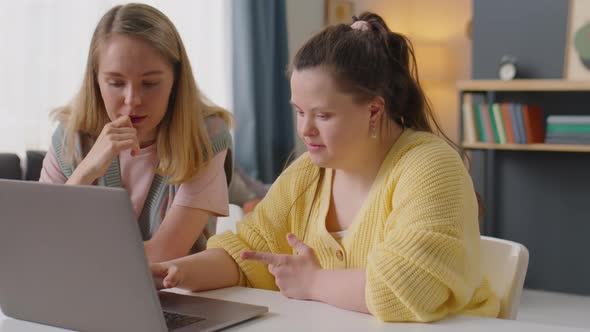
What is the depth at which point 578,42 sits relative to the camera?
3.79m

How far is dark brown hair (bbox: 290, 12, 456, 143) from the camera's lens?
134 cm

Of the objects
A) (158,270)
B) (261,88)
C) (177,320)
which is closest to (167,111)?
(158,270)

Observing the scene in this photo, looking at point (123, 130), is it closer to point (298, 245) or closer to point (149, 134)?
point (149, 134)

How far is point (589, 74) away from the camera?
149 inches

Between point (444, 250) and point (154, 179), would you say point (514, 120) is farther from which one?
point (444, 250)

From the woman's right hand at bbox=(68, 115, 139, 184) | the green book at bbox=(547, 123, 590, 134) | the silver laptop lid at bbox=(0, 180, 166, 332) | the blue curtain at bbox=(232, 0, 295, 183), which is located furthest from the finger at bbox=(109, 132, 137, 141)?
the blue curtain at bbox=(232, 0, 295, 183)

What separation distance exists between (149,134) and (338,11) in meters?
3.96

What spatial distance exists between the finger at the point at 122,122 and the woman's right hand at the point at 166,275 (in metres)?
0.36

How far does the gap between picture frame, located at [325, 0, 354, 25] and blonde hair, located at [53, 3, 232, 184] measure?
3.79 metres

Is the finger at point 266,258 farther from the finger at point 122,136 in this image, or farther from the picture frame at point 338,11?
the picture frame at point 338,11

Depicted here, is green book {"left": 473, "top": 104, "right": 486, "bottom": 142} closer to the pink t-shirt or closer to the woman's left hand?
the pink t-shirt

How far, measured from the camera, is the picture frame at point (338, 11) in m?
5.43

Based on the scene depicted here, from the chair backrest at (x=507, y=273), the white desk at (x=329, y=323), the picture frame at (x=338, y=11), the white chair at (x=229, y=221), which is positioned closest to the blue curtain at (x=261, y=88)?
the picture frame at (x=338, y=11)

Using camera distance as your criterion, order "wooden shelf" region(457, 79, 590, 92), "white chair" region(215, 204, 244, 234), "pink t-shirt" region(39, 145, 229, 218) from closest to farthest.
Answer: "pink t-shirt" region(39, 145, 229, 218), "white chair" region(215, 204, 244, 234), "wooden shelf" region(457, 79, 590, 92)
